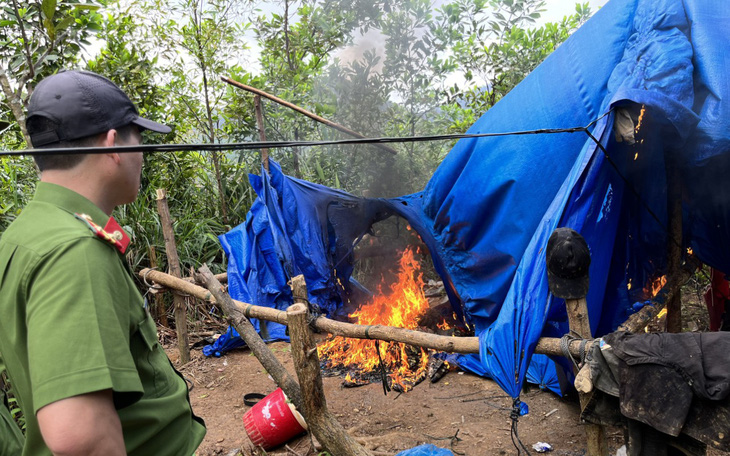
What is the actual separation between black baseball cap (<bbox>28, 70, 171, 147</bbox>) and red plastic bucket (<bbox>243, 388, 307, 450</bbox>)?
3.03 meters

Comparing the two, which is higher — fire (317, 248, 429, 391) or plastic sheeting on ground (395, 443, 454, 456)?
plastic sheeting on ground (395, 443, 454, 456)

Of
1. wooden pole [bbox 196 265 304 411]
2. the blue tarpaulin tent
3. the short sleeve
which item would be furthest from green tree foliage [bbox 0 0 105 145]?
the short sleeve

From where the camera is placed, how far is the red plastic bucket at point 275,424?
12.6 feet

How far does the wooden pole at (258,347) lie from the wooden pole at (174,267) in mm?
1326

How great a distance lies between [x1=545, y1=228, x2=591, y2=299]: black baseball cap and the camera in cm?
254

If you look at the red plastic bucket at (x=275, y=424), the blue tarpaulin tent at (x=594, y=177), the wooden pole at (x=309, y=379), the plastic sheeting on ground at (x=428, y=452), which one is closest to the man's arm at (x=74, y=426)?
the wooden pole at (x=309, y=379)

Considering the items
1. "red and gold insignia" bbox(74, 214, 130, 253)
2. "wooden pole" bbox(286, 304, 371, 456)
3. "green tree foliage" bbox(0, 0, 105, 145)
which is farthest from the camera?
"green tree foliage" bbox(0, 0, 105, 145)

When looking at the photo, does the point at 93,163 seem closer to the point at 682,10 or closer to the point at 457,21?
the point at 682,10

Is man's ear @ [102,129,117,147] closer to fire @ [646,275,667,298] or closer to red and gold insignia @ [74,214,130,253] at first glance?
red and gold insignia @ [74,214,130,253]

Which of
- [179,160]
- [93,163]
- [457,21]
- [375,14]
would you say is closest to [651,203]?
[93,163]

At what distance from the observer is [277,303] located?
601cm

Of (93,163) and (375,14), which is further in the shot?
(375,14)

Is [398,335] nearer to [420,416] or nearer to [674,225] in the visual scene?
[420,416]

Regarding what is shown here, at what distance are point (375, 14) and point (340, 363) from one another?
17.1ft
